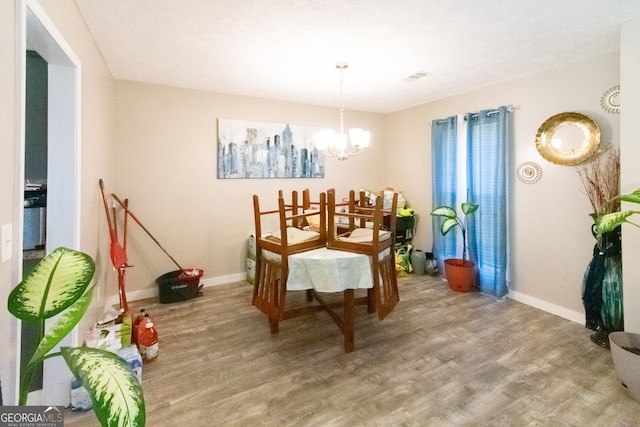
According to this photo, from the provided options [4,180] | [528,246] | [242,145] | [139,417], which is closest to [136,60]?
[242,145]

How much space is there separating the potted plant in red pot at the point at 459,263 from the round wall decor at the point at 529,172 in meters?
0.54

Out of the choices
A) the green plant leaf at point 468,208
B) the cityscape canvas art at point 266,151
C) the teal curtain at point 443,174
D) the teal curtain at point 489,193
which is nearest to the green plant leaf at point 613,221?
the teal curtain at point 489,193

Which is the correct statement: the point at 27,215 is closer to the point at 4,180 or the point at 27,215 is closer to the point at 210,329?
the point at 4,180

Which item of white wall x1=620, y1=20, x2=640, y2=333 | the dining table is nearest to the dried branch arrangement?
white wall x1=620, y1=20, x2=640, y2=333

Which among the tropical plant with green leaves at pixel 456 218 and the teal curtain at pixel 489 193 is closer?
the teal curtain at pixel 489 193

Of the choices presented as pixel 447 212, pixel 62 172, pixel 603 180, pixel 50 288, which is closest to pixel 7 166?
pixel 50 288

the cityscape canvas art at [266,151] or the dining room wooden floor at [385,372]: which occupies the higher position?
the cityscape canvas art at [266,151]

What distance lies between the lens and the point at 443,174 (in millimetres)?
4039

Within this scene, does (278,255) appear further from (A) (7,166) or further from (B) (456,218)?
(B) (456,218)

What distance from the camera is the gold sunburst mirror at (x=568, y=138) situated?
8.91 feet

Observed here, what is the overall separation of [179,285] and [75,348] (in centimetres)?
278

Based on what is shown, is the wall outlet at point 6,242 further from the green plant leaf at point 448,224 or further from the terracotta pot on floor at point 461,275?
the terracotta pot on floor at point 461,275

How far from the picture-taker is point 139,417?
67cm

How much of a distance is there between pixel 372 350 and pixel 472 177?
2412 mm
